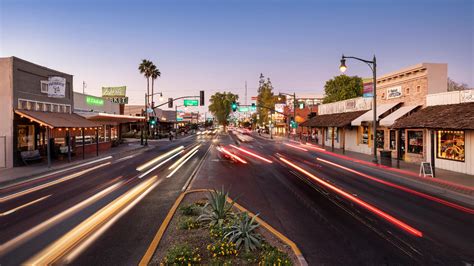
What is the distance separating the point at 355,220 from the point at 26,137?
983 inches

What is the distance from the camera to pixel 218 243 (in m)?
6.14

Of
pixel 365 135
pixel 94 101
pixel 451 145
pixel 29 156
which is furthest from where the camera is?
pixel 94 101

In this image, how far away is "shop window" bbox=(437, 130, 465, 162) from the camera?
1719 cm

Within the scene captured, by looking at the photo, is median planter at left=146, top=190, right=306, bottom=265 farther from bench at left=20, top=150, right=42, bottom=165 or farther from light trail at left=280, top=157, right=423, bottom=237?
bench at left=20, top=150, right=42, bottom=165

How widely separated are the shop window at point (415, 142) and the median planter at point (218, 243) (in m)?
18.6

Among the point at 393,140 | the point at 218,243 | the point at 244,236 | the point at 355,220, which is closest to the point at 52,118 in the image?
the point at 218,243

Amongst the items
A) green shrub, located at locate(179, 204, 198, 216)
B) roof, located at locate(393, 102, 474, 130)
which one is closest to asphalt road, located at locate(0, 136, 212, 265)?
green shrub, located at locate(179, 204, 198, 216)

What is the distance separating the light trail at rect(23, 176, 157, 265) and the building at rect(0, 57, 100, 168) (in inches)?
471

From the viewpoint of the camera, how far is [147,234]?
7.41 metres

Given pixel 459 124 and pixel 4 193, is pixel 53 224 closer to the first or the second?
pixel 4 193

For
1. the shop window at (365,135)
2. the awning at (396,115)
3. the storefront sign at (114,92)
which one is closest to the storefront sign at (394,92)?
the awning at (396,115)

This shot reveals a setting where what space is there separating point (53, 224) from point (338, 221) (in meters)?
9.00

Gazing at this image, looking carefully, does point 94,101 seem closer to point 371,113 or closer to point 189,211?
point 371,113

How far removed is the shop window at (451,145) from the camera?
17.2m
